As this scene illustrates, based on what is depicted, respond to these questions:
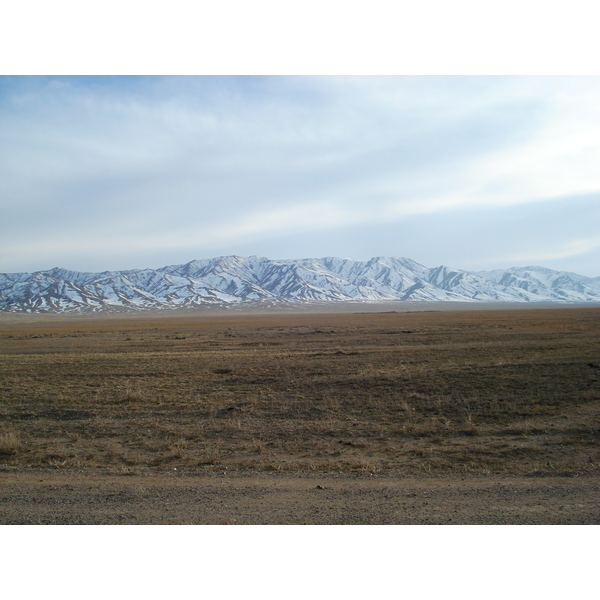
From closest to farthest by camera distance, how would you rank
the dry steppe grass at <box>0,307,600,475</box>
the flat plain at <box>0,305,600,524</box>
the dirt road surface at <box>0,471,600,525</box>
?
the dirt road surface at <box>0,471,600,525</box>
the flat plain at <box>0,305,600,524</box>
the dry steppe grass at <box>0,307,600,475</box>

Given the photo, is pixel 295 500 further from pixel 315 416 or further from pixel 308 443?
pixel 315 416

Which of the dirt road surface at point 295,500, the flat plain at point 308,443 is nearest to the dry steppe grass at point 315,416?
the flat plain at point 308,443

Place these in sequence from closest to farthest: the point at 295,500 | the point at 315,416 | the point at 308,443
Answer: the point at 295,500
the point at 308,443
the point at 315,416

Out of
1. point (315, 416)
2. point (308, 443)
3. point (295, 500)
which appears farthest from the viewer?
point (315, 416)

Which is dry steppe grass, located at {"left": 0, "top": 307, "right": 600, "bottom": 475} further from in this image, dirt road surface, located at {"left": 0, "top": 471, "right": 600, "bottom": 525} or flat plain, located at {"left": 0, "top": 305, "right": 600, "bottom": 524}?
dirt road surface, located at {"left": 0, "top": 471, "right": 600, "bottom": 525}

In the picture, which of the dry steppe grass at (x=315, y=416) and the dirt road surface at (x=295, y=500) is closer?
the dirt road surface at (x=295, y=500)

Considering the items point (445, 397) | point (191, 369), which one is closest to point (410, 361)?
point (445, 397)

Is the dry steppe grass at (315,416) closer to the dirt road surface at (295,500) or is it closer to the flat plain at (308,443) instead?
the flat plain at (308,443)

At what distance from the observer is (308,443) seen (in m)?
10.6

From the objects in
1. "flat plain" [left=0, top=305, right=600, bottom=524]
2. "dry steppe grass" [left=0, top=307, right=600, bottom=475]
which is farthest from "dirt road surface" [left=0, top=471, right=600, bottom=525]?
"dry steppe grass" [left=0, top=307, right=600, bottom=475]

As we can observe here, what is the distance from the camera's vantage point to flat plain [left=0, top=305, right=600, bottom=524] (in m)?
Answer: 6.45

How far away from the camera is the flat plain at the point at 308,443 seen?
645 centimetres

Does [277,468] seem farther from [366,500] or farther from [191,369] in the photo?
[191,369]

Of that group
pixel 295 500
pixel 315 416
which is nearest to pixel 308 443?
pixel 315 416
